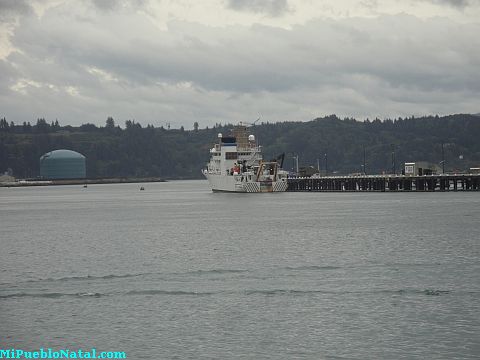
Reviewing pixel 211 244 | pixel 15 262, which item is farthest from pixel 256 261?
pixel 15 262

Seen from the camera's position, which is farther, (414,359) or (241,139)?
(241,139)

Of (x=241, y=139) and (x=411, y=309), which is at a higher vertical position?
(x=241, y=139)

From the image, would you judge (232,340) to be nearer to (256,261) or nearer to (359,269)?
(359,269)

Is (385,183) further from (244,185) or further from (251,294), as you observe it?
(251,294)

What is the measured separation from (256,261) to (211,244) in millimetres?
12478

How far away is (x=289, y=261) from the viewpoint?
2008 inches

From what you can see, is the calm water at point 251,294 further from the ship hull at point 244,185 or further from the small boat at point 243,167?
the small boat at point 243,167

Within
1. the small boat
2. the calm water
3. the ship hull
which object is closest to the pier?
the ship hull

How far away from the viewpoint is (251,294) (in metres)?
39.3

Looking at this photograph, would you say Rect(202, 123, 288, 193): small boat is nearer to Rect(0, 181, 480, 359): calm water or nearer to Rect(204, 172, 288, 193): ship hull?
Rect(204, 172, 288, 193): ship hull

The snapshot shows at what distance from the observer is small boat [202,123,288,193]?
164 m

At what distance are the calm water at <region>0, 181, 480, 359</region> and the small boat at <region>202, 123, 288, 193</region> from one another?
89.2 metres

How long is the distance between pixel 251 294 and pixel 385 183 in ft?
451

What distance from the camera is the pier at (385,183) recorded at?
487ft
